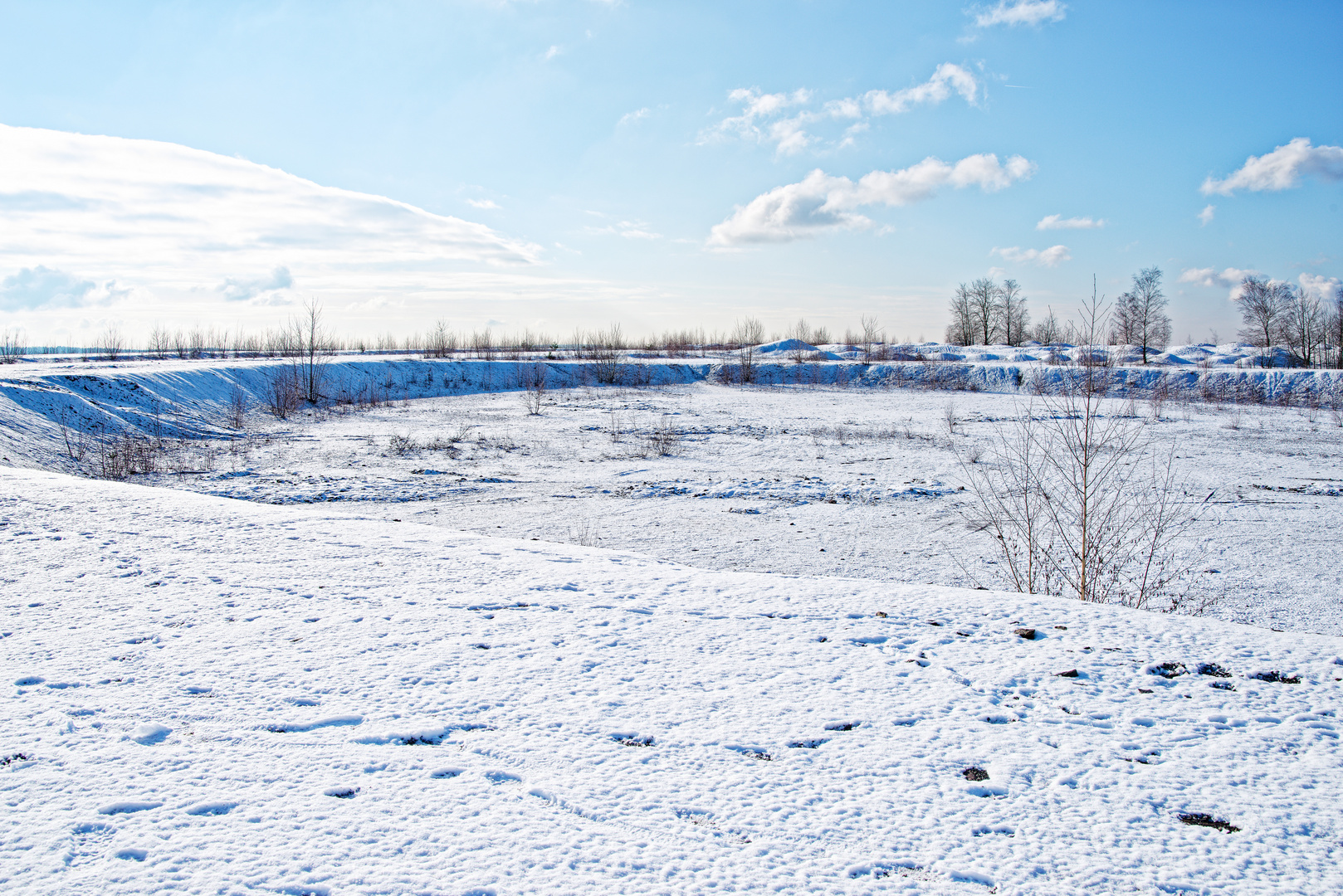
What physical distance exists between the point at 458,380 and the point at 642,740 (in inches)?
1201

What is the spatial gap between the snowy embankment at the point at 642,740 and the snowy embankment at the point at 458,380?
649cm

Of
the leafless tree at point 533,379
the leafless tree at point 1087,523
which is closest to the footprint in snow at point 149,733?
the leafless tree at point 1087,523

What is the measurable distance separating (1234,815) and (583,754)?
5.90 ft

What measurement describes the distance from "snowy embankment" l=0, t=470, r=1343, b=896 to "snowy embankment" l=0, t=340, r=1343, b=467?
256 inches

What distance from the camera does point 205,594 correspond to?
3.41 m

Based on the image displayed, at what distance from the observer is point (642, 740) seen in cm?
221

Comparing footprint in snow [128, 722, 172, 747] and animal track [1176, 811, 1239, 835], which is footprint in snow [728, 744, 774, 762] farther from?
footprint in snow [128, 722, 172, 747]

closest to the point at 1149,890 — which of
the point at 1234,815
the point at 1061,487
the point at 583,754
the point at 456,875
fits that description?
the point at 1234,815

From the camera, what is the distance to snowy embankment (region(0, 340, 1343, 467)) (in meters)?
13.9

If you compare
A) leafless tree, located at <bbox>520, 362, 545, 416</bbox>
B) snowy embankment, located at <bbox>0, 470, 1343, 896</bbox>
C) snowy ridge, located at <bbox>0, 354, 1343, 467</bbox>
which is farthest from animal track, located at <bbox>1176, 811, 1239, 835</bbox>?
leafless tree, located at <bbox>520, 362, 545, 416</bbox>

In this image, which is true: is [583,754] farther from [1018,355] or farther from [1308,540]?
[1018,355]

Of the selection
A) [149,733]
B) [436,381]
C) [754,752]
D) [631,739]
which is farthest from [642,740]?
[436,381]

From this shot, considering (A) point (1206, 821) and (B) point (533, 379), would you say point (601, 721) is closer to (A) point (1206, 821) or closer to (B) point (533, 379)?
(A) point (1206, 821)

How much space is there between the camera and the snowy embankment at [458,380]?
13906 millimetres
